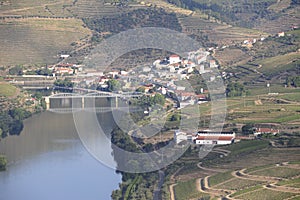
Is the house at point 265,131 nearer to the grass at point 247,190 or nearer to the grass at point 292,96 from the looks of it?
the grass at point 292,96

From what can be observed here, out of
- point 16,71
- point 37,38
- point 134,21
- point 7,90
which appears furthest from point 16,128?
point 134,21

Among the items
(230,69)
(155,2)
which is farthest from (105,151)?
(155,2)

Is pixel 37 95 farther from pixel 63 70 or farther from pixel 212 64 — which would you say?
pixel 212 64

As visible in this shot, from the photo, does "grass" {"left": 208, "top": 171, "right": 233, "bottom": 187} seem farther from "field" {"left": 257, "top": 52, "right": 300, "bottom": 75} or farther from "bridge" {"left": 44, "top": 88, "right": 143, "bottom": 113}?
"field" {"left": 257, "top": 52, "right": 300, "bottom": 75}

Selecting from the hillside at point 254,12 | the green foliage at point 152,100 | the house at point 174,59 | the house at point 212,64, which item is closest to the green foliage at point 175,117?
the green foliage at point 152,100

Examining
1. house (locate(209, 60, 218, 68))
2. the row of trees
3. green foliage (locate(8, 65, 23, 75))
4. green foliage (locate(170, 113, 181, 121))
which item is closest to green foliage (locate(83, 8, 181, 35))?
green foliage (locate(8, 65, 23, 75))

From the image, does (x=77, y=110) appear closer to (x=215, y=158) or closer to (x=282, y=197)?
(x=215, y=158)

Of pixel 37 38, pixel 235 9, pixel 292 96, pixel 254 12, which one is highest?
pixel 235 9

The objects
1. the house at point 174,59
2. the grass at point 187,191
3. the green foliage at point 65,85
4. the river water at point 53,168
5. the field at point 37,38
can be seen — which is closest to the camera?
the grass at point 187,191
